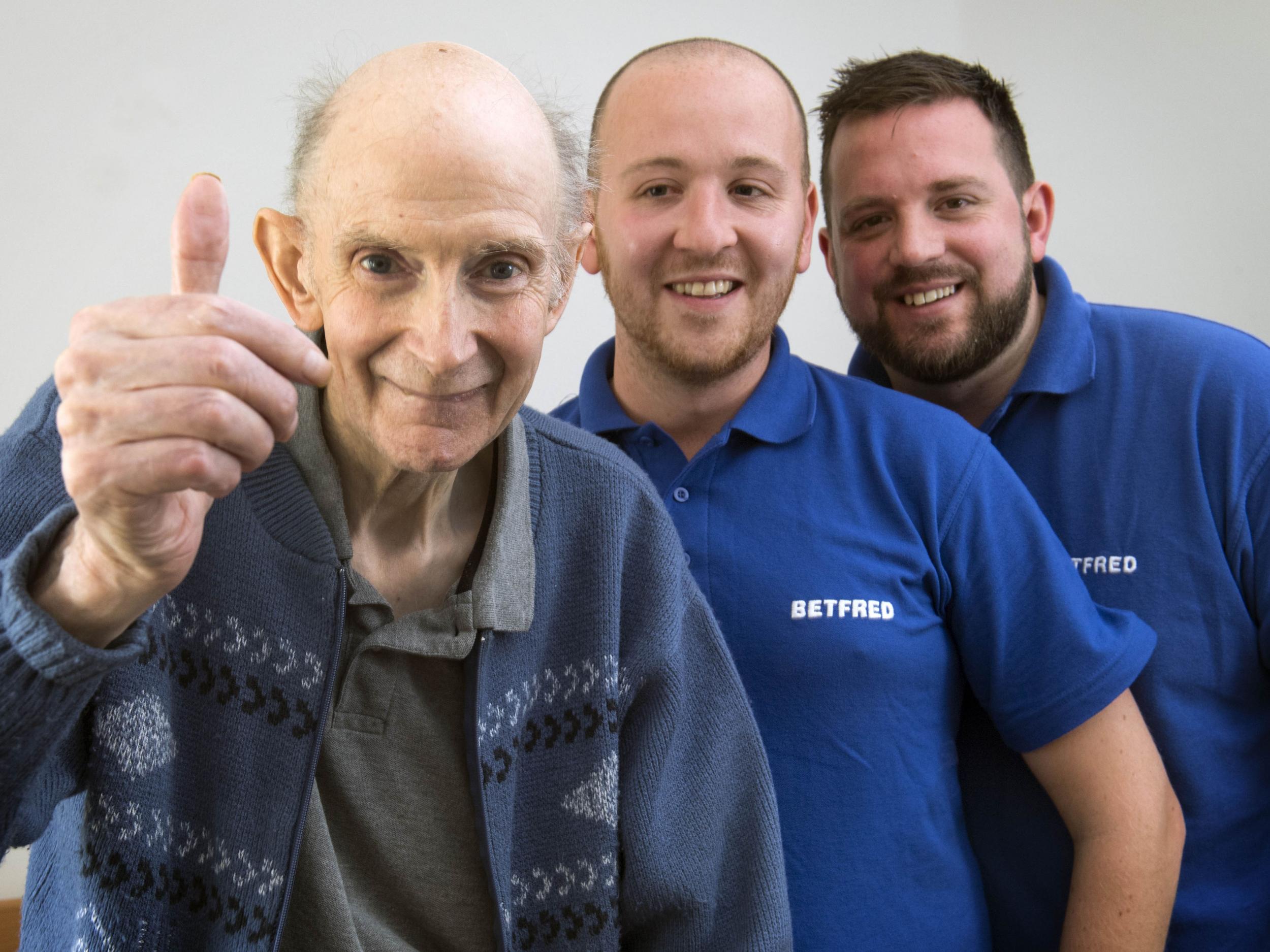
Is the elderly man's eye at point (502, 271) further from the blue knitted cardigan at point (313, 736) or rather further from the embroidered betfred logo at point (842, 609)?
the embroidered betfred logo at point (842, 609)

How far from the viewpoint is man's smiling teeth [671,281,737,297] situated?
1497 millimetres

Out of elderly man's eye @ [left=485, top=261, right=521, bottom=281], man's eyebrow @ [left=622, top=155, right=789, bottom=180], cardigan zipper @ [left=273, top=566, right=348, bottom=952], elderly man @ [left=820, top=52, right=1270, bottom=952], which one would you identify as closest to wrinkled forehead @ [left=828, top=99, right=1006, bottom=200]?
elderly man @ [left=820, top=52, right=1270, bottom=952]

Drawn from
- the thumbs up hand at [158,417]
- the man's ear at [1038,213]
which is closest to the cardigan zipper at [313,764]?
the thumbs up hand at [158,417]

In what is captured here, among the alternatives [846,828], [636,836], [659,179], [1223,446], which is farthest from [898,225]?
[636,836]

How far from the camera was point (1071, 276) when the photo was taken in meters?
3.09

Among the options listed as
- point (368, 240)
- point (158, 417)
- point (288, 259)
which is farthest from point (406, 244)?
point (158, 417)

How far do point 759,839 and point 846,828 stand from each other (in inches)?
6.3

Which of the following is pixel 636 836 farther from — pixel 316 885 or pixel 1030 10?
pixel 1030 10

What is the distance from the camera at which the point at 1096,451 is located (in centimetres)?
149

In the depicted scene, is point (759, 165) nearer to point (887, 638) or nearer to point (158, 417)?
point (887, 638)

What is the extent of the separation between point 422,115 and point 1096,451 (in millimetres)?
997

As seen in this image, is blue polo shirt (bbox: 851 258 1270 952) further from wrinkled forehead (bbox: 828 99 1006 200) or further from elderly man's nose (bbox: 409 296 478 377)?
elderly man's nose (bbox: 409 296 478 377)

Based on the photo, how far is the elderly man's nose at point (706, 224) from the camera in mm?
1454

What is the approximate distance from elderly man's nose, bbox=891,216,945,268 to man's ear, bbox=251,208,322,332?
3.01 ft
